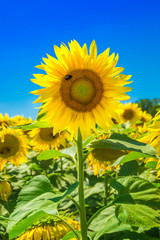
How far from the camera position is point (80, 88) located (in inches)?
80.6

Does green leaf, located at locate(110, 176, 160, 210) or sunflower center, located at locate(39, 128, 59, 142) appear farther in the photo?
sunflower center, located at locate(39, 128, 59, 142)

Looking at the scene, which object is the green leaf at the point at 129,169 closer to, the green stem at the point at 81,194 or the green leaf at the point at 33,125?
the green stem at the point at 81,194

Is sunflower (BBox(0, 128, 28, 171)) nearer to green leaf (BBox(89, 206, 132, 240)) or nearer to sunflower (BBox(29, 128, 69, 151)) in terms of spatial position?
sunflower (BBox(29, 128, 69, 151))

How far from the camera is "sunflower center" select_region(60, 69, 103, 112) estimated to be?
1878 mm

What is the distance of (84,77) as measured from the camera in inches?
75.1

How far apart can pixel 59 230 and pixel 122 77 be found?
1.10 m

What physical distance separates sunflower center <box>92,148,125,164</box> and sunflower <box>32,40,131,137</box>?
2.38 ft

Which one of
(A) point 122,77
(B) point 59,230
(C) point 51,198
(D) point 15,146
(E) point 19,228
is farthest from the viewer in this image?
(D) point 15,146

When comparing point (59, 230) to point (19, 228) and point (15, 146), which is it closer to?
point (19, 228)

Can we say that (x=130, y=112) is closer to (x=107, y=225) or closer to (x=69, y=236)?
(x=107, y=225)

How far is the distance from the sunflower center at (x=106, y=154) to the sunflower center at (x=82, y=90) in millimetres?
726

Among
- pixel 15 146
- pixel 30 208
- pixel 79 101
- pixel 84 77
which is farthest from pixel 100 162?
pixel 15 146

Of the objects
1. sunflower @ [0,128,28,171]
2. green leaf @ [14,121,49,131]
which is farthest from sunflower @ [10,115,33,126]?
green leaf @ [14,121,49,131]

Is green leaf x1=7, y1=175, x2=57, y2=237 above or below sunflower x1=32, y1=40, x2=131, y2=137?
below
